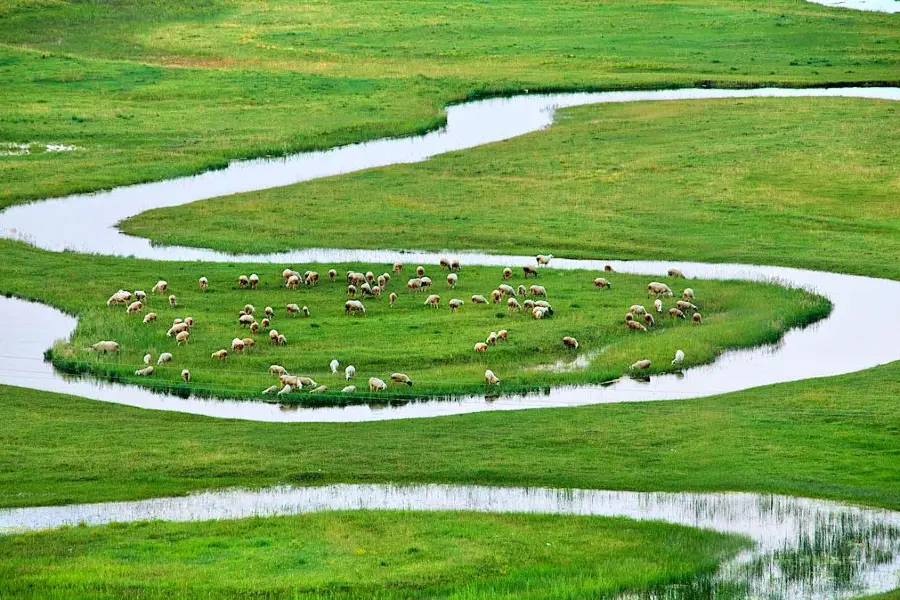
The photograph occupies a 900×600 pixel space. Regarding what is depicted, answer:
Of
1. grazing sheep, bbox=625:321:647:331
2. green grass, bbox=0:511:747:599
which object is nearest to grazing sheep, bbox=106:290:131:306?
grazing sheep, bbox=625:321:647:331

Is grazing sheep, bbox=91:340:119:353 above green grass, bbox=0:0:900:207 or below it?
below

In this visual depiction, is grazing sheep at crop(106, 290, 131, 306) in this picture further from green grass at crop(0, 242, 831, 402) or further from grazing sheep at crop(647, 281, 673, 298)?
grazing sheep at crop(647, 281, 673, 298)

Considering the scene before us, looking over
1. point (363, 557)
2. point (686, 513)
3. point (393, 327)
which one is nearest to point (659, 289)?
point (393, 327)

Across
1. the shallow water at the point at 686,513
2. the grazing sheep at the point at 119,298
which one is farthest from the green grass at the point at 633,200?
the shallow water at the point at 686,513

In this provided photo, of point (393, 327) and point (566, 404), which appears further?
point (393, 327)

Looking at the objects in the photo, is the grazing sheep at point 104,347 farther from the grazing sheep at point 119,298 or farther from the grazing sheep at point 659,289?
the grazing sheep at point 659,289

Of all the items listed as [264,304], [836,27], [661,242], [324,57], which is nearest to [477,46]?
[324,57]

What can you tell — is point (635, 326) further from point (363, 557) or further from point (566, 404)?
point (363, 557)
